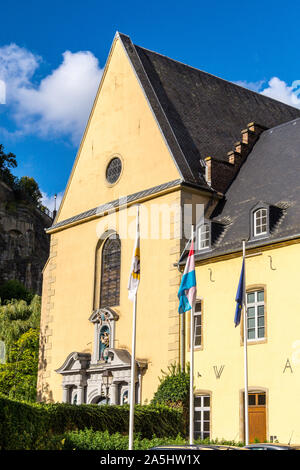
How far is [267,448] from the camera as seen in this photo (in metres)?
13.8

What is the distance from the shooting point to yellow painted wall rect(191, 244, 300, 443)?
21750 mm

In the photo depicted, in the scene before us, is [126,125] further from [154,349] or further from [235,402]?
[235,402]

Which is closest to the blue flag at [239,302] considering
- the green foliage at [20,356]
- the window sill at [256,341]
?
the window sill at [256,341]

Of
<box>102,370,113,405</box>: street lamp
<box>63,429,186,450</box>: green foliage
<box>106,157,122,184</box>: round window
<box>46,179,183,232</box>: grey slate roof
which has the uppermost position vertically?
<box>106,157,122,184</box>: round window

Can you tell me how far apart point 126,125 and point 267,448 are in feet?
64.8

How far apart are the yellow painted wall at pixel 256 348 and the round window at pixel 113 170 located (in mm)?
7552

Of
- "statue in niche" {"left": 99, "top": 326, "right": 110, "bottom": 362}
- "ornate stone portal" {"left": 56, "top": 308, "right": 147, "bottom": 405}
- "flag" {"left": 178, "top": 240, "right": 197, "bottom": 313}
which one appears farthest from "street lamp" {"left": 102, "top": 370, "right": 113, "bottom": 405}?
"flag" {"left": 178, "top": 240, "right": 197, "bottom": 313}

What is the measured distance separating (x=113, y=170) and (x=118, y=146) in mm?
1078

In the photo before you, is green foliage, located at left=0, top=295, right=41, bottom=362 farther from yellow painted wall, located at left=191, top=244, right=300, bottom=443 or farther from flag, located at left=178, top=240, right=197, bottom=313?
flag, located at left=178, top=240, right=197, bottom=313

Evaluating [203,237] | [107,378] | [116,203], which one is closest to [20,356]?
[107,378]

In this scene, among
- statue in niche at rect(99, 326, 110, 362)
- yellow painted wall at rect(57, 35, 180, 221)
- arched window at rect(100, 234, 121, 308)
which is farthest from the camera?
arched window at rect(100, 234, 121, 308)

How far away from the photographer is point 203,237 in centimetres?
2634

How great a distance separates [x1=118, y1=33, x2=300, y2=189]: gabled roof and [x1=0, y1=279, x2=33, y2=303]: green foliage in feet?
116

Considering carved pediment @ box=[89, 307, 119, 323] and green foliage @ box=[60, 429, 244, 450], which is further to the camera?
carved pediment @ box=[89, 307, 119, 323]
